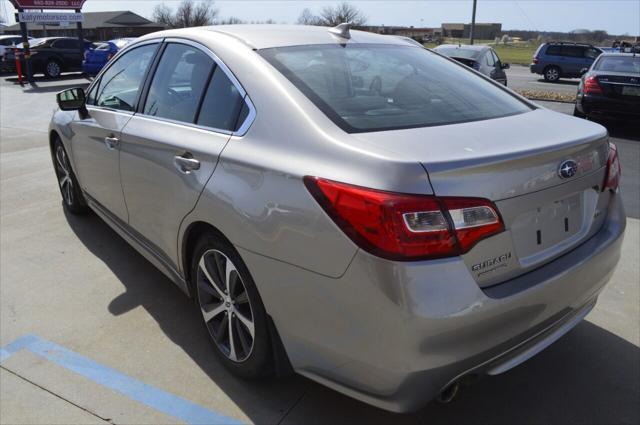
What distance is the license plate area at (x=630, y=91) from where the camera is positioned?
953 centimetres

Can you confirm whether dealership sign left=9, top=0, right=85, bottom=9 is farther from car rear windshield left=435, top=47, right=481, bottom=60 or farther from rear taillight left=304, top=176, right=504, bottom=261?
rear taillight left=304, top=176, right=504, bottom=261

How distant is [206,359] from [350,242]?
145cm

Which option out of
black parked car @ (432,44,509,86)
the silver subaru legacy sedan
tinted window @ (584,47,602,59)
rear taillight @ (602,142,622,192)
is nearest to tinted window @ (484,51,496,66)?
black parked car @ (432,44,509,86)

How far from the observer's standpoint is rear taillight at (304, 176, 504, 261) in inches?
71.3

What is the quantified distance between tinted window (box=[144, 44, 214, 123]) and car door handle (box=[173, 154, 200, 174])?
0.23 meters

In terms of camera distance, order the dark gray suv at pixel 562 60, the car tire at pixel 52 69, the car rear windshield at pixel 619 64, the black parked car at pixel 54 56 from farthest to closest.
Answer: the dark gray suv at pixel 562 60, the car tire at pixel 52 69, the black parked car at pixel 54 56, the car rear windshield at pixel 619 64

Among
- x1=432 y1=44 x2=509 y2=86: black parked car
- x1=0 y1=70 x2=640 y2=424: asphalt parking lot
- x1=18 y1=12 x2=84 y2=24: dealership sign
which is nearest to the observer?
x1=0 y1=70 x2=640 y2=424: asphalt parking lot

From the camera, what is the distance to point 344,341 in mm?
1985

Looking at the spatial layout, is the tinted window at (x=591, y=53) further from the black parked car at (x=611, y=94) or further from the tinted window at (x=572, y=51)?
the black parked car at (x=611, y=94)

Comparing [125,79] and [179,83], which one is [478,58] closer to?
[125,79]

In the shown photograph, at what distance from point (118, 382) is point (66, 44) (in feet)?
77.0

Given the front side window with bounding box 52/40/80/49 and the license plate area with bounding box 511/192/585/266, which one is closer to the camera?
the license plate area with bounding box 511/192/585/266

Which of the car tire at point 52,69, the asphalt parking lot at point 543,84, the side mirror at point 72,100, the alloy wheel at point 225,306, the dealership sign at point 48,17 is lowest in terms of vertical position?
the asphalt parking lot at point 543,84

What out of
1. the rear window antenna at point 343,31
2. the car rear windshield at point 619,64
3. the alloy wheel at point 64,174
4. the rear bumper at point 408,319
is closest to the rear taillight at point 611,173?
the rear bumper at point 408,319
